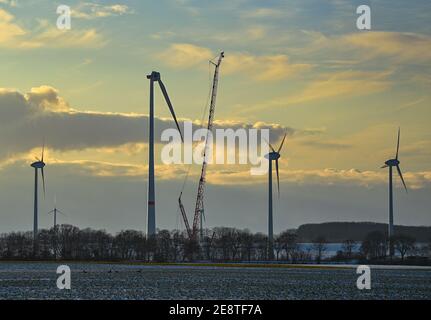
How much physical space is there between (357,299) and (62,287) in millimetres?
32965

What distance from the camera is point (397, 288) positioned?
12056 centimetres

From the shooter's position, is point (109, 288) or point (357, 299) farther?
point (109, 288)
